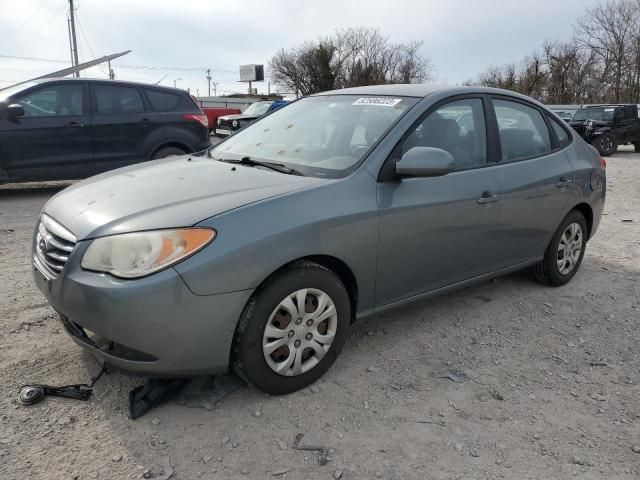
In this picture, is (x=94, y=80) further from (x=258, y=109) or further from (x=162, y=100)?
(x=258, y=109)

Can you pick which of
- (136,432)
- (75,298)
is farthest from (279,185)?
(136,432)

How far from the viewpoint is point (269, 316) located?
2.46 metres

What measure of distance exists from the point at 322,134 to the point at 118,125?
17.2 ft

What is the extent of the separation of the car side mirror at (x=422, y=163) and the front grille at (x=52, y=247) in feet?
5.54

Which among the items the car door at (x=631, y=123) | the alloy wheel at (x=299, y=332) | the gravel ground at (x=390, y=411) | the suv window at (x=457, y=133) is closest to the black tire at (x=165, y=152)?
the gravel ground at (x=390, y=411)

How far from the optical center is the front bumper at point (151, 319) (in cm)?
218

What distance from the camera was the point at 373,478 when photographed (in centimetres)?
213

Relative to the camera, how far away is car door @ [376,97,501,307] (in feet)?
9.64

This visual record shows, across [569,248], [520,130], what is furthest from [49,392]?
[569,248]

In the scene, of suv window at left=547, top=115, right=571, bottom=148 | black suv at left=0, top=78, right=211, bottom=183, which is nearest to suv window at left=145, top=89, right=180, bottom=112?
black suv at left=0, top=78, right=211, bottom=183

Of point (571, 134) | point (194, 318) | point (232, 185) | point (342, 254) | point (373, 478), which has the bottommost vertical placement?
point (373, 478)

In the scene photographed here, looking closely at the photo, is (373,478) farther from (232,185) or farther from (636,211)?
(636,211)

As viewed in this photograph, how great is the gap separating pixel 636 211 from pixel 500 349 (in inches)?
219

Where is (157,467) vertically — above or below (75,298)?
below
